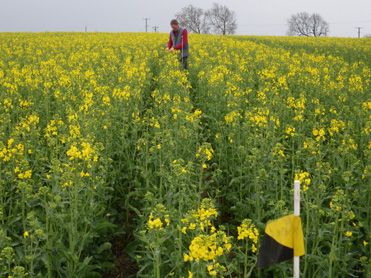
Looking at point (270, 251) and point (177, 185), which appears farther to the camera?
point (177, 185)

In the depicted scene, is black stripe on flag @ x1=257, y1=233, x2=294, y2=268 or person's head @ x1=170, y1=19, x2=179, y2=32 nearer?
black stripe on flag @ x1=257, y1=233, x2=294, y2=268

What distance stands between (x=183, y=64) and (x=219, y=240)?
1280 cm

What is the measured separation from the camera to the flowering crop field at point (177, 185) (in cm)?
369

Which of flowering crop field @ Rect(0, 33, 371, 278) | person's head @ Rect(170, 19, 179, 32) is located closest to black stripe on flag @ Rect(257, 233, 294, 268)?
flowering crop field @ Rect(0, 33, 371, 278)

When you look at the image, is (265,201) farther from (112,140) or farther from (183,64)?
(183,64)

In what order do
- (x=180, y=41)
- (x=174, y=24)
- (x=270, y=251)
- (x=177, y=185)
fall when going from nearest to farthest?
1. (x=270, y=251)
2. (x=177, y=185)
3. (x=174, y=24)
4. (x=180, y=41)

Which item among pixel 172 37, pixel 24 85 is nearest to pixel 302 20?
pixel 172 37

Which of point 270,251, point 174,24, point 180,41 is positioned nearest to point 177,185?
point 270,251

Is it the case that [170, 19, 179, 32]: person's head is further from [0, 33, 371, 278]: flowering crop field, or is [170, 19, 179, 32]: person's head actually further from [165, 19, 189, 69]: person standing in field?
[0, 33, 371, 278]: flowering crop field

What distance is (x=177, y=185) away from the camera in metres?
4.30

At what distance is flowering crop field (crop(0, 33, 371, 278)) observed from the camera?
3.69 metres

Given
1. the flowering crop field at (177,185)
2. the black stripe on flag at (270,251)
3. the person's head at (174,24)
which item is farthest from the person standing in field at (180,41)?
the black stripe on flag at (270,251)

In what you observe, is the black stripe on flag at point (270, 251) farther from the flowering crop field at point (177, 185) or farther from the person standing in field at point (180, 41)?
the person standing in field at point (180, 41)

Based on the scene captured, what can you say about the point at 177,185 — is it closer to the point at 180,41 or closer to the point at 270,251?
the point at 270,251
